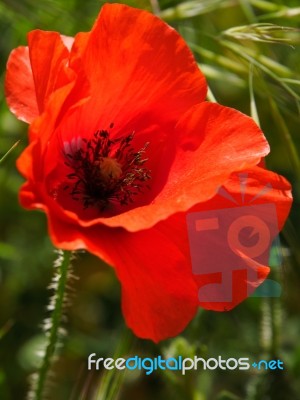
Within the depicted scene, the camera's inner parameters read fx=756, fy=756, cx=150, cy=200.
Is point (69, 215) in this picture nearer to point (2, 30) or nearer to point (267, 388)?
point (267, 388)

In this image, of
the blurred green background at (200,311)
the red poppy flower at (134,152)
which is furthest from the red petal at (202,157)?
the blurred green background at (200,311)

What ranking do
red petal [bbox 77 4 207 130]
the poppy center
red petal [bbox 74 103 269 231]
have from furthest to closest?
the poppy center < red petal [bbox 77 4 207 130] < red petal [bbox 74 103 269 231]

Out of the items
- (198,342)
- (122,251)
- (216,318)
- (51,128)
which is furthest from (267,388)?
(51,128)

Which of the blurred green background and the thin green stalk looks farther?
the blurred green background

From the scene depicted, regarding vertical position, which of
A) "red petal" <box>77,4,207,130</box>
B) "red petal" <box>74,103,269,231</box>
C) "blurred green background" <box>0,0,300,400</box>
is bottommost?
"blurred green background" <box>0,0,300,400</box>

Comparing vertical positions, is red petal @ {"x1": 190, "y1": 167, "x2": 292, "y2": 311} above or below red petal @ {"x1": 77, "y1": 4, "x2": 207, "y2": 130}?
below

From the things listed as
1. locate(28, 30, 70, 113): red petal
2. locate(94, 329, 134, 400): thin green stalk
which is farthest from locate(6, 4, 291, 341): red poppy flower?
locate(94, 329, 134, 400): thin green stalk

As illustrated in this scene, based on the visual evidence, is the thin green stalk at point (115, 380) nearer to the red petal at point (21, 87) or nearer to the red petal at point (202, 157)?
the red petal at point (202, 157)

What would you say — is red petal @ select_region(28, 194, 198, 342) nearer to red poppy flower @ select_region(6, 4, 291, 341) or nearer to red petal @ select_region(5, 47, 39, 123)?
red poppy flower @ select_region(6, 4, 291, 341)
